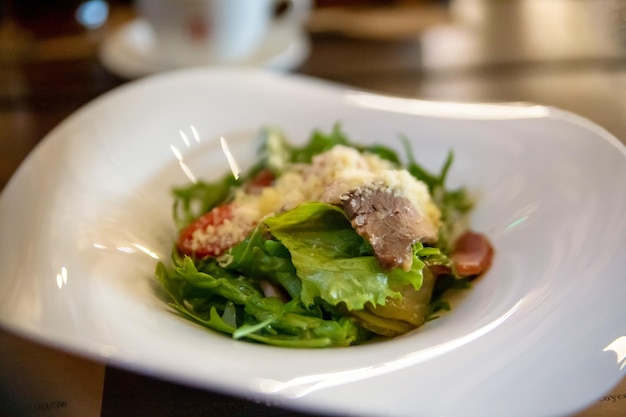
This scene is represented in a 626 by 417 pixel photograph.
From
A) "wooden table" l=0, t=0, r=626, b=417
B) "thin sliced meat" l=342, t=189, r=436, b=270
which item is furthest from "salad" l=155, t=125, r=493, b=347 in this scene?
"wooden table" l=0, t=0, r=626, b=417

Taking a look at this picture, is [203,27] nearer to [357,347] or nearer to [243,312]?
[243,312]

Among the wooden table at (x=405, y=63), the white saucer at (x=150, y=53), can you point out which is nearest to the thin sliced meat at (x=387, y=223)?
the wooden table at (x=405, y=63)

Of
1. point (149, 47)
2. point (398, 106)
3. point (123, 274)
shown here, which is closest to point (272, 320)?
point (123, 274)

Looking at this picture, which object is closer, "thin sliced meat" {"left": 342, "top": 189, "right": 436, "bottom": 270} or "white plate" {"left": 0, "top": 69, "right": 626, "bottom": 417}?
"white plate" {"left": 0, "top": 69, "right": 626, "bottom": 417}

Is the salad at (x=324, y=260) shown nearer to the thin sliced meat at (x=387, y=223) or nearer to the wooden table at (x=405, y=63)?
the thin sliced meat at (x=387, y=223)

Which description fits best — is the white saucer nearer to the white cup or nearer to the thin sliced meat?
the white cup

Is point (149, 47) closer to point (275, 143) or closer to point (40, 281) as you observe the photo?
point (275, 143)
